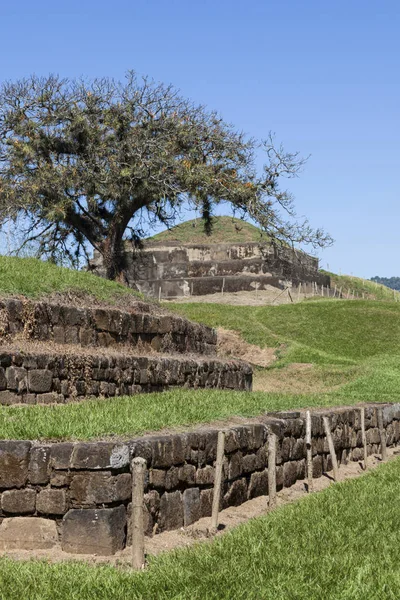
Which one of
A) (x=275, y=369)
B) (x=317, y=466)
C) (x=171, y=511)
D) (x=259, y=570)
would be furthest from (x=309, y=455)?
(x=275, y=369)

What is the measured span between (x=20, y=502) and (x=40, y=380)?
6161mm

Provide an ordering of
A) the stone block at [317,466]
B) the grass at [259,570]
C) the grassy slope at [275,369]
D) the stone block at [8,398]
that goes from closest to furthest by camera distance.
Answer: the grass at [259,570] → the grassy slope at [275,369] → the stone block at [8,398] → the stone block at [317,466]

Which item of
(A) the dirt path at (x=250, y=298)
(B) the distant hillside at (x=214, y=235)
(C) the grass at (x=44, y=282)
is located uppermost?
(B) the distant hillside at (x=214, y=235)

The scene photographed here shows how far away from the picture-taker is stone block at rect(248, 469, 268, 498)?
11.2 metres

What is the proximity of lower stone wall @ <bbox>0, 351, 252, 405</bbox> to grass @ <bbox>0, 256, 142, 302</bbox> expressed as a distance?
2.28 metres

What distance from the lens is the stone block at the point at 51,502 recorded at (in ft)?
26.7

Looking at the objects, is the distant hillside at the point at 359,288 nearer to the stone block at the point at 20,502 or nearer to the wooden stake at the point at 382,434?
the wooden stake at the point at 382,434

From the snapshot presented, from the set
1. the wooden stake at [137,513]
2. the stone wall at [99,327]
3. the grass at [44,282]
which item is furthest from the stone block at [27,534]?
the grass at [44,282]

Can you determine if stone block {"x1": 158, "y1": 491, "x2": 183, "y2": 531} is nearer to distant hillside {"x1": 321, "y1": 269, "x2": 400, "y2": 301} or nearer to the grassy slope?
the grassy slope

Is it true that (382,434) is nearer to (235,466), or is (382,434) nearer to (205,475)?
(235,466)

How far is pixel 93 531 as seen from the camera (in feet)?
26.2

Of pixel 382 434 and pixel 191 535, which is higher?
pixel 382 434

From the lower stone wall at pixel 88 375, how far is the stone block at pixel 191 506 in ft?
16.6

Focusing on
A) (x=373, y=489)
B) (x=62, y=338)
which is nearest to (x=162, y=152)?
(x=62, y=338)
